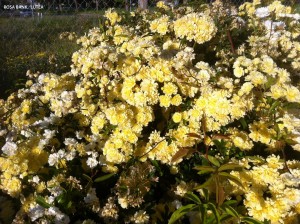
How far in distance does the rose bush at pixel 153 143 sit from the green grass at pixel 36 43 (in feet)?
8.49

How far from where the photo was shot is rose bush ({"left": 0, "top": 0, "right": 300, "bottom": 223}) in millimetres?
1516

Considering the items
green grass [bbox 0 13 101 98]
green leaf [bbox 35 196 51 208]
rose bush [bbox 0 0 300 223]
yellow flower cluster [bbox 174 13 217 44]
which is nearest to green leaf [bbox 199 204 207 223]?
rose bush [bbox 0 0 300 223]

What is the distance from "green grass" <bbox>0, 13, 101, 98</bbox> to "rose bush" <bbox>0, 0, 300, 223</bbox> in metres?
2.59

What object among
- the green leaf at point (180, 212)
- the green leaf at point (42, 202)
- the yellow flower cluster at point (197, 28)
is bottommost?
the green leaf at point (42, 202)

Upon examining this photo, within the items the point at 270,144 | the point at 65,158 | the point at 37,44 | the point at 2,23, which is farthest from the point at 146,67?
the point at 2,23

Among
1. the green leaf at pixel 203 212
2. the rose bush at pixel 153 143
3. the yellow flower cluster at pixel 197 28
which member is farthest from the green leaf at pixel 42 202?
the yellow flower cluster at pixel 197 28

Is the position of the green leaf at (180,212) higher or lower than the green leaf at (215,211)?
lower

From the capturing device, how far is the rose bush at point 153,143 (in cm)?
152

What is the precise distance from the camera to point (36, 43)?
266 inches

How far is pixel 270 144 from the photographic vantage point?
6.20 feet

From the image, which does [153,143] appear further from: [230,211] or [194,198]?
[230,211]

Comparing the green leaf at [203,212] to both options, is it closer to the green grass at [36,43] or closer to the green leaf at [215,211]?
the green leaf at [215,211]

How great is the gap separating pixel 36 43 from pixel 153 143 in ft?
18.2

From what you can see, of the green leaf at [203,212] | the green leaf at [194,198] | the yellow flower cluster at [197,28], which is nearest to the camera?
the green leaf at [203,212]
